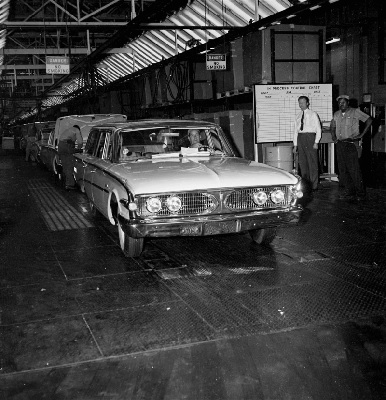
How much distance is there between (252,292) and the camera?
16.4 feet

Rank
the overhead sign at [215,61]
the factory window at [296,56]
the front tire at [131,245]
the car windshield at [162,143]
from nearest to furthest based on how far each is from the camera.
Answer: the front tire at [131,245] < the car windshield at [162,143] < the factory window at [296,56] < the overhead sign at [215,61]

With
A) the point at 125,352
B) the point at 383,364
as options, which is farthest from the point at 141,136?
the point at 383,364

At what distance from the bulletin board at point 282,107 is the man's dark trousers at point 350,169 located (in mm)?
1792

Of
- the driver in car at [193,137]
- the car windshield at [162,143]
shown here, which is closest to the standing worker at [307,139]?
the car windshield at [162,143]

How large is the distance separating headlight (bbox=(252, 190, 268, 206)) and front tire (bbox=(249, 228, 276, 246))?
30.3 inches

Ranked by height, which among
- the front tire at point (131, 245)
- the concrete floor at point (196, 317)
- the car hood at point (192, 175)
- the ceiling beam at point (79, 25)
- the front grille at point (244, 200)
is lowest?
the concrete floor at point (196, 317)

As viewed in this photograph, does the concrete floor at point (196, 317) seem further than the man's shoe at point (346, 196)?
No

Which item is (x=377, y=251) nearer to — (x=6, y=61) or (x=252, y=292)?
(x=252, y=292)

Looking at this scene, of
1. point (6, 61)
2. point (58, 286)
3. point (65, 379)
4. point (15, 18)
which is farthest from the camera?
point (6, 61)

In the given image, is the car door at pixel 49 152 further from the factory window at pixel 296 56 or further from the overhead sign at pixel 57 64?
the factory window at pixel 296 56

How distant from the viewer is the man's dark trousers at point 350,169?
9.88 metres

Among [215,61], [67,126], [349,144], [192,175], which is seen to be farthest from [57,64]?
[192,175]

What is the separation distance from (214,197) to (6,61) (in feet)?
95.6

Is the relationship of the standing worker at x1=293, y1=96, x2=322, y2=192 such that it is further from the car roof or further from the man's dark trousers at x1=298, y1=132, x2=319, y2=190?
the car roof
